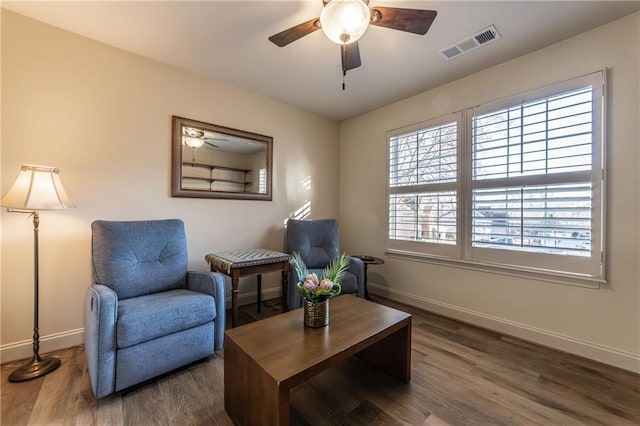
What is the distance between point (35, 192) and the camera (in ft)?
5.57

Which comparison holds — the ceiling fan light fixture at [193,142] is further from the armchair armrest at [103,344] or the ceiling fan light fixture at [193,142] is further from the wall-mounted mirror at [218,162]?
the armchair armrest at [103,344]

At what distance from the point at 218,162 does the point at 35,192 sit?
1449 millimetres

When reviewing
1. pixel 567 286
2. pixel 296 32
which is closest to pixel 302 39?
pixel 296 32

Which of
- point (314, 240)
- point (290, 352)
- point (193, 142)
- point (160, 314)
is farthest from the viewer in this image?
point (314, 240)

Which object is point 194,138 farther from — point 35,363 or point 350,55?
point 35,363

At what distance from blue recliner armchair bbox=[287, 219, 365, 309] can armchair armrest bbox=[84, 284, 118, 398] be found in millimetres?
1749

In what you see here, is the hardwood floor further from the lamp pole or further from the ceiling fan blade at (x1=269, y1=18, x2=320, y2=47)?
the ceiling fan blade at (x1=269, y1=18, x2=320, y2=47)

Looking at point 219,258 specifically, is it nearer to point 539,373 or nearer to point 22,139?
point 22,139

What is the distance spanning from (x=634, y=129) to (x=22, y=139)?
4443mm

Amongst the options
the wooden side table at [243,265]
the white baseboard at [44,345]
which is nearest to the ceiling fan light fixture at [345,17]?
the wooden side table at [243,265]

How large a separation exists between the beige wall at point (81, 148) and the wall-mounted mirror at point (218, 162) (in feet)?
0.30

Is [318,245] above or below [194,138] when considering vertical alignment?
below

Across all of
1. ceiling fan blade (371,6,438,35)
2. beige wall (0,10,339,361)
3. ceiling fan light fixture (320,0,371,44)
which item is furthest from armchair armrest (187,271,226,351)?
ceiling fan blade (371,6,438,35)

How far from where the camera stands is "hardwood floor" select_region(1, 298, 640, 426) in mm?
1412
